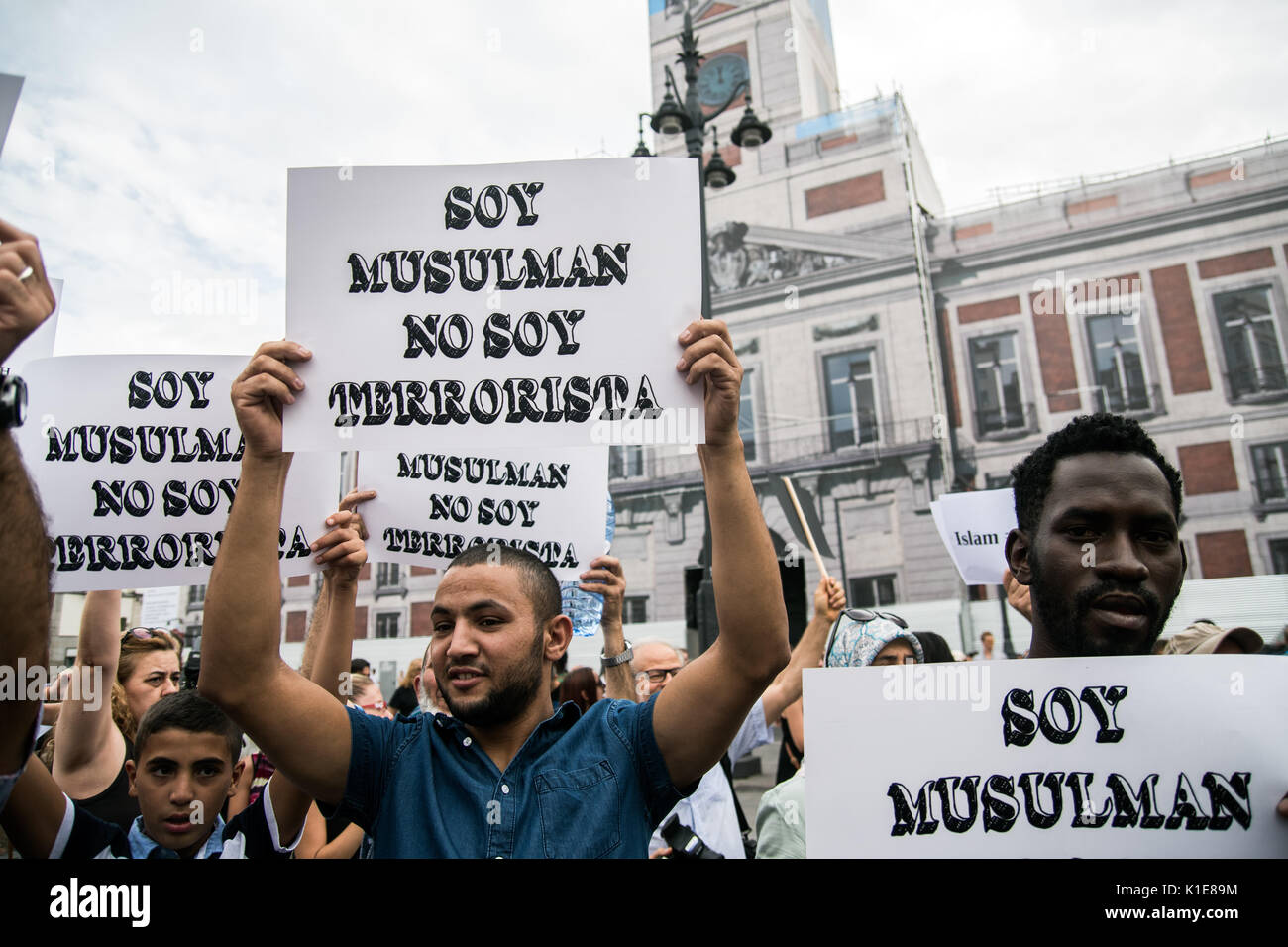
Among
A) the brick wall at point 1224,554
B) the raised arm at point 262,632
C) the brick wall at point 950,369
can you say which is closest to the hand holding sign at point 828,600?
Result: the raised arm at point 262,632

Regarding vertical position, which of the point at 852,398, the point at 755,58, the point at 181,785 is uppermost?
the point at 755,58

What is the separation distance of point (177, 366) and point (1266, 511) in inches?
901

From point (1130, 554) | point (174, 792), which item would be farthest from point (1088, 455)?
point (174, 792)

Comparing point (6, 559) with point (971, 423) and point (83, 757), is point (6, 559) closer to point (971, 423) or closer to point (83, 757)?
point (83, 757)

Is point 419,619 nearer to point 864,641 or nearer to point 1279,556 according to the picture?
point 1279,556

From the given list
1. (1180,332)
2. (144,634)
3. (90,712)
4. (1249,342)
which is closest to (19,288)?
(90,712)

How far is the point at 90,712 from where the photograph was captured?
266cm

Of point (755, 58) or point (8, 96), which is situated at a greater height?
point (755, 58)

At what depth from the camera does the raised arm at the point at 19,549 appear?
1.22 meters

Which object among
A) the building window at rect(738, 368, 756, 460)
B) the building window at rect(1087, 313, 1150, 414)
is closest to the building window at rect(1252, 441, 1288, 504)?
the building window at rect(1087, 313, 1150, 414)

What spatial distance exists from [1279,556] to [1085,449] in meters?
21.8

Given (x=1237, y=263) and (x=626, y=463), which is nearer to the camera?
(x=1237, y=263)
